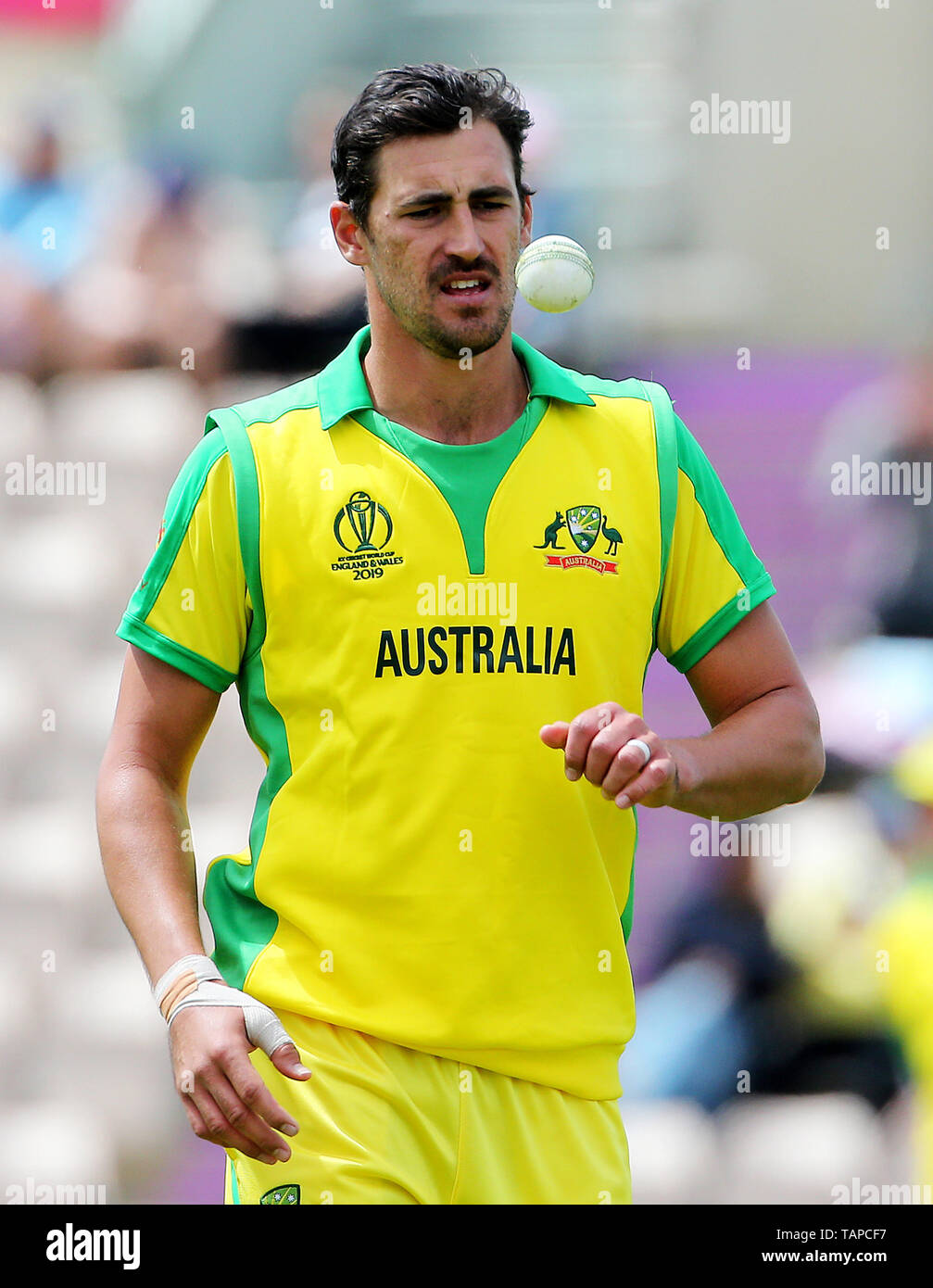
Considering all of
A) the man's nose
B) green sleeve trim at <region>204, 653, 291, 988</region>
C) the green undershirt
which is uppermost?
the man's nose

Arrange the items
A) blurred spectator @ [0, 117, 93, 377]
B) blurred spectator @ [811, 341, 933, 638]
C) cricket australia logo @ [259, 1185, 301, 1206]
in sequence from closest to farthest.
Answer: cricket australia logo @ [259, 1185, 301, 1206]
blurred spectator @ [811, 341, 933, 638]
blurred spectator @ [0, 117, 93, 377]

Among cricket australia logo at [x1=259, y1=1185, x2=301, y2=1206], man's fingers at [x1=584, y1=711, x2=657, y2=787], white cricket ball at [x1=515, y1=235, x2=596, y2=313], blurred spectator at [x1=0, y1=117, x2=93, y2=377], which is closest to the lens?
man's fingers at [x1=584, y1=711, x2=657, y2=787]

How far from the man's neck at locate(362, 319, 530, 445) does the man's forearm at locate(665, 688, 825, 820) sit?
0.51m

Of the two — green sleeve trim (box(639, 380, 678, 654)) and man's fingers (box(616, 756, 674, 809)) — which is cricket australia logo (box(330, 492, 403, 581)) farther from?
man's fingers (box(616, 756, 674, 809))

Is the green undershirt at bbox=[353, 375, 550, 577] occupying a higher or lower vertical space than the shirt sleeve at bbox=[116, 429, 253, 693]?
higher

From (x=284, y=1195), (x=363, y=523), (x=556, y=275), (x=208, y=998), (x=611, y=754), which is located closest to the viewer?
(x=611, y=754)

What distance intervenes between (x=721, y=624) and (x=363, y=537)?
0.52 metres

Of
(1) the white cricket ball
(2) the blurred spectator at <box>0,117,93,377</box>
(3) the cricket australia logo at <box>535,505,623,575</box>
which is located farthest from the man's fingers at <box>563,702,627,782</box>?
(2) the blurred spectator at <box>0,117,93,377</box>

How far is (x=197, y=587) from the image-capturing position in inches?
81.4

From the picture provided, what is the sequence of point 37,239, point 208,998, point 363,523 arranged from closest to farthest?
point 208,998 → point 363,523 → point 37,239

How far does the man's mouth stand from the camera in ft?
6.77

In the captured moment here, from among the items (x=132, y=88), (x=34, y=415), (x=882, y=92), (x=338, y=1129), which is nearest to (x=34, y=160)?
(x=132, y=88)

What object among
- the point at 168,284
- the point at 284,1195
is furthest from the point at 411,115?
the point at 168,284

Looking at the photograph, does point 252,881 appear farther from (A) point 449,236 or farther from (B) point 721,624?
(A) point 449,236
